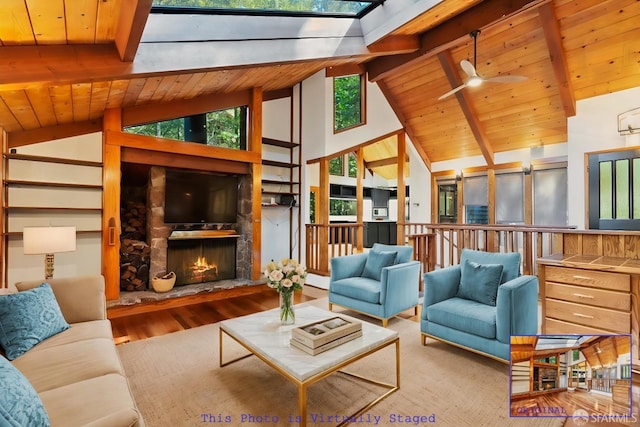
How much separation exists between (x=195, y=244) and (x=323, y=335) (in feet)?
11.9

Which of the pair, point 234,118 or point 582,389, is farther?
point 234,118

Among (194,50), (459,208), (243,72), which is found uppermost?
(243,72)

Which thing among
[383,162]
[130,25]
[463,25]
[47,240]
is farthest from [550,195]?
[47,240]

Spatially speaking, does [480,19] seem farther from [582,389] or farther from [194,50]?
[582,389]

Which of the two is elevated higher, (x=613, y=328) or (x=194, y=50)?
(x=194, y=50)

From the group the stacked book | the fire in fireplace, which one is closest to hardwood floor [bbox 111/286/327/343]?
the fire in fireplace

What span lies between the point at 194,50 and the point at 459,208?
20.4 ft

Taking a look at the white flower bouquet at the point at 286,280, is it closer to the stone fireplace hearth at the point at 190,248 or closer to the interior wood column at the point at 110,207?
the stone fireplace hearth at the point at 190,248

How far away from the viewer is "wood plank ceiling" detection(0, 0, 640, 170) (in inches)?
80.4

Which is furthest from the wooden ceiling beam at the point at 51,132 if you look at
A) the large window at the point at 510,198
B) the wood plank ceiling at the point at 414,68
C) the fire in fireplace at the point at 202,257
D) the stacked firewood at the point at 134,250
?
the large window at the point at 510,198

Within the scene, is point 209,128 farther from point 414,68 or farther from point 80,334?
point 414,68

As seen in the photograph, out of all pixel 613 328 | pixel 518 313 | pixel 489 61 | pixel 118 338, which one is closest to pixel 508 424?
pixel 518 313

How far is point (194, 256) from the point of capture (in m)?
4.94

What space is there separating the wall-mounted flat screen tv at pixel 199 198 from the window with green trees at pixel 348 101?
8.49 ft
